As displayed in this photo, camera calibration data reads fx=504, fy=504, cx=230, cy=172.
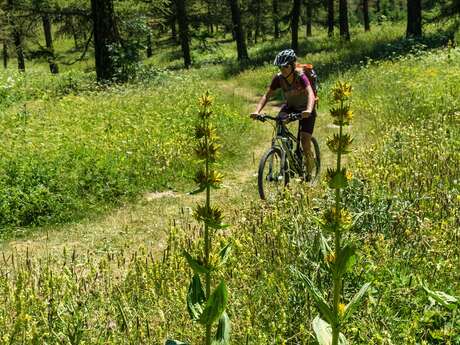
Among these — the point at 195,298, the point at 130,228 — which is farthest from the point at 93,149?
the point at 195,298

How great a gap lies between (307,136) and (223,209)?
303 cm

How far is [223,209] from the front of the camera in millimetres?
6348

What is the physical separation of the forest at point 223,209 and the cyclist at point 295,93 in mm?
99

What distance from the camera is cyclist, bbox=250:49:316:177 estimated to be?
7966 millimetres

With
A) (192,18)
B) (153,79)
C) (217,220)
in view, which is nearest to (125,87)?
(153,79)

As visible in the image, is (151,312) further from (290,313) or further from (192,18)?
(192,18)

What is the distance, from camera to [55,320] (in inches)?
167

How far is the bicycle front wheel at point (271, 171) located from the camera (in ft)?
27.5

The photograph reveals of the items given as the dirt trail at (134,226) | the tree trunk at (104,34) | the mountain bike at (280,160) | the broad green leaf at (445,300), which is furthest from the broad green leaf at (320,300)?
the tree trunk at (104,34)

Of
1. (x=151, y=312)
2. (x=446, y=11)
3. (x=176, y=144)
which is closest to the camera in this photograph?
(x=151, y=312)

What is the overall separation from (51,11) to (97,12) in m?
3.43

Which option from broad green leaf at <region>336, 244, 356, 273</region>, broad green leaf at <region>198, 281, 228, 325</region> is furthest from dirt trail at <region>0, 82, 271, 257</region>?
broad green leaf at <region>336, 244, 356, 273</region>

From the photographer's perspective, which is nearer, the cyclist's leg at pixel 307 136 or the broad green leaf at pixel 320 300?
the broad green leaf at pixel 320 300

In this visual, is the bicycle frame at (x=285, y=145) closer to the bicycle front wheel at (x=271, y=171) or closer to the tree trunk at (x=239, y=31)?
the bicycle front wheel at (x=271, y=171)
